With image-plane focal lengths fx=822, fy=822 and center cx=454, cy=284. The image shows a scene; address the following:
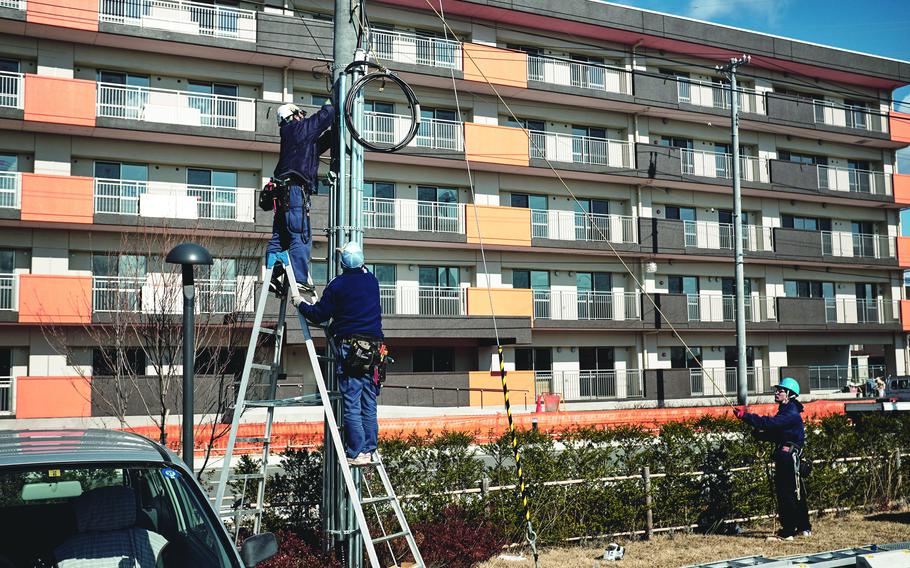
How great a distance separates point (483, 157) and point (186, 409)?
26.3 m

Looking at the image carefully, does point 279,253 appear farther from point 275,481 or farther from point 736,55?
point 736,55

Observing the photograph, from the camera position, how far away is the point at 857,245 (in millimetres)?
43062

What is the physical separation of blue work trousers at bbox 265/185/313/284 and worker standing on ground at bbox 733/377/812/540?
6037 millimetres

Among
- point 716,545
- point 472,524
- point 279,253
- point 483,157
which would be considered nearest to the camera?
point 279,253

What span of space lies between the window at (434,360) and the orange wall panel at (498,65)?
11199 millimetres

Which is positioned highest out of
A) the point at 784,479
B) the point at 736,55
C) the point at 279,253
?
the point at 736,55

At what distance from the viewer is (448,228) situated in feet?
109

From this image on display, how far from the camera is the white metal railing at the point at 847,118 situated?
138ft

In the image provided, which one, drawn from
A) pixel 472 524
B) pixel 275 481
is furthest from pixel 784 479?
pixel 275 481

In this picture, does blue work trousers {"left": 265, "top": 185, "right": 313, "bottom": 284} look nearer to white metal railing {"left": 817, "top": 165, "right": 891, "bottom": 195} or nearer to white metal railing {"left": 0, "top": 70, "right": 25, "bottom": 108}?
white metal railing {"left": 0, "top": 70, "right": 25, "bottom": 108}

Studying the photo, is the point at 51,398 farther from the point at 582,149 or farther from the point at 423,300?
the point at 582,149

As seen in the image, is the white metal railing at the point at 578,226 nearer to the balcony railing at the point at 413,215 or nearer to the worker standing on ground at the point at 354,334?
the balcony railing at the point at 413,215

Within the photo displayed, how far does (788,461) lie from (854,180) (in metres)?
37.6

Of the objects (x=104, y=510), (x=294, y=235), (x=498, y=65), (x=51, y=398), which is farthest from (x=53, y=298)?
(x=104, y=510)
